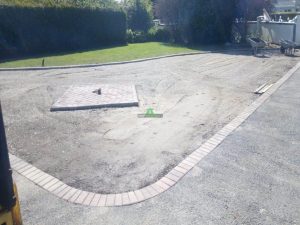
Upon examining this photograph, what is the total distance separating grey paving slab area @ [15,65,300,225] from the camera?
373cm

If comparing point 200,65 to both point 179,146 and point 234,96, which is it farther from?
point 179,146

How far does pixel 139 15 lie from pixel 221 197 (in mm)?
29726

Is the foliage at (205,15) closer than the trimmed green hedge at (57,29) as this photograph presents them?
No

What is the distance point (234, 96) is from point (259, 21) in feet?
56.3

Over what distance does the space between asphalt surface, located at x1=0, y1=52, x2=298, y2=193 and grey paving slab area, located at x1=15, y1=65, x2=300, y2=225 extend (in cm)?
50

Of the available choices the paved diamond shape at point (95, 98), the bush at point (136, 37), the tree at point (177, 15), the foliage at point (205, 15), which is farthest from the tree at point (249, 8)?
the paved diamond shape at point (95, 98)

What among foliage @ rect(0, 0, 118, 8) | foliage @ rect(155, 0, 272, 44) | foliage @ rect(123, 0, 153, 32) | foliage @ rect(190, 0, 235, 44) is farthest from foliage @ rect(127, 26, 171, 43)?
foliage @ rect(190, 0, 235, 44)

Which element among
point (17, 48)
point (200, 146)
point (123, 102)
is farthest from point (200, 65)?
point (17, 48)

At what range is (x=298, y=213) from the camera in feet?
12.5

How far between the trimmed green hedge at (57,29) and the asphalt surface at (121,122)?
629cm

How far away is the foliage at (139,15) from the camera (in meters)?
31.4

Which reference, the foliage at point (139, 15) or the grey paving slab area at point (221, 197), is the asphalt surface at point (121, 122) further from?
the foliage at point (139, 15)

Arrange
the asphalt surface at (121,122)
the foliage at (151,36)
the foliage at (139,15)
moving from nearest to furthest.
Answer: the asphalt surface at (121,122)
the foliage at (151,36)
the foliage at (139,15)

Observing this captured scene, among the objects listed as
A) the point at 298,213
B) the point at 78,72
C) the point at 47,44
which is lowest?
the point at 298,213
